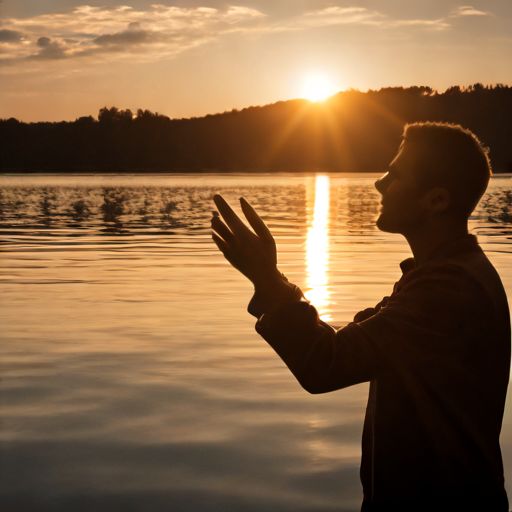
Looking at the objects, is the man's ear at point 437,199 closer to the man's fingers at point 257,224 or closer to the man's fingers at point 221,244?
the man's fingers at point 257,224

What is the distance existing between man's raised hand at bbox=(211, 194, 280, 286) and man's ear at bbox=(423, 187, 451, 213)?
513 mm

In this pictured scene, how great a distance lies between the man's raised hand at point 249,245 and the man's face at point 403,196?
0.44 metres

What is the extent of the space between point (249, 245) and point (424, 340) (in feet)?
1.71

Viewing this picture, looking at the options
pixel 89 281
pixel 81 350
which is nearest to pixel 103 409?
pixel 81 350

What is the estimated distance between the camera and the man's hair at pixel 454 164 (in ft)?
6.84

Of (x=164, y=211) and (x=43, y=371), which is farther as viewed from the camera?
(x=164, y=211)

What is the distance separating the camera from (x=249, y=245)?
1.92 meters

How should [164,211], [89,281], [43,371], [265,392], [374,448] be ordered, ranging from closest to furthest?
[374,448]
[265,392]
[43,371]
[89,281]
[164,211]

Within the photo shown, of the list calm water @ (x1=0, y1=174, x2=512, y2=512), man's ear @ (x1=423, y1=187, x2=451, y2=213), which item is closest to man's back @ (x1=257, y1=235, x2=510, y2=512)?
man's ear @ (x1=423, y1=187, x2=451, y2=213)

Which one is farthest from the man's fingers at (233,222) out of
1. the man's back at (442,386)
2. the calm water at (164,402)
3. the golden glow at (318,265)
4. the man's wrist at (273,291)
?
the golden glow at (318,265)

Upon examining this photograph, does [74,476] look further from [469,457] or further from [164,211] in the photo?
[164,211]

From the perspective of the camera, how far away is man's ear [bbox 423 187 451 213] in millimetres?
2104

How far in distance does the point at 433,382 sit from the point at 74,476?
3.03 m

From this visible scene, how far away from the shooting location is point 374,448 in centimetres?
210
